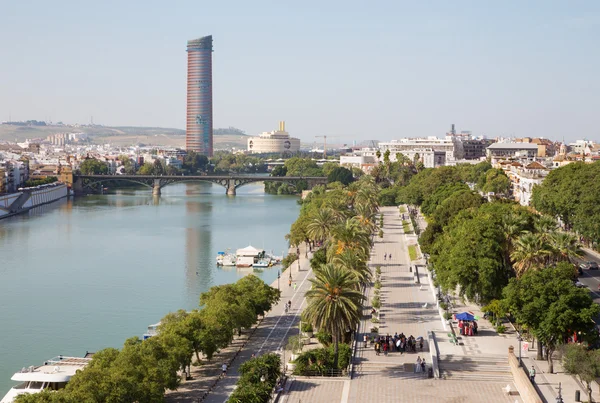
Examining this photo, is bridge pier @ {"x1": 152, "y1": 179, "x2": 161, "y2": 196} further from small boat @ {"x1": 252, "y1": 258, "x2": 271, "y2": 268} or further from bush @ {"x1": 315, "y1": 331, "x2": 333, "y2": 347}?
bush @ {"x1": 315, "y1": 331, "x2": 333, "y2": 347}

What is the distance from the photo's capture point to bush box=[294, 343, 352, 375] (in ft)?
72.6

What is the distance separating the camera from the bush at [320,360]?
871 inches

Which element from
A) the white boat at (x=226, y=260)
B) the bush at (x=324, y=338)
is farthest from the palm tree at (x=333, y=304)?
the white boat at (x=226, y=260)

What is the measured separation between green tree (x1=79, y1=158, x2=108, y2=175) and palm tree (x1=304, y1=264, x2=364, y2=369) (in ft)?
314

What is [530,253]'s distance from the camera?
27.4 meters

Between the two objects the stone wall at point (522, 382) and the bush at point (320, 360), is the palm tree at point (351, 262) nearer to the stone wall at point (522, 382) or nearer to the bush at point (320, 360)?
the bush at point (320, 360)

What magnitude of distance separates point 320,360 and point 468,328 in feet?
18.6

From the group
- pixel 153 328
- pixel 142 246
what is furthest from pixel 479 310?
pixel 142 246

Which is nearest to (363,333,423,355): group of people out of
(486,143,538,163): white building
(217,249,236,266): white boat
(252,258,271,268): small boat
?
(252,258,271,268): small boat

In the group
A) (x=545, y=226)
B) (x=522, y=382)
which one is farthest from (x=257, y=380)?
(x=545, y=226)

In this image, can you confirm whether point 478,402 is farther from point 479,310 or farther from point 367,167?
point 367,167

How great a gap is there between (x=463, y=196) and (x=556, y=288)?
23694 millimetres

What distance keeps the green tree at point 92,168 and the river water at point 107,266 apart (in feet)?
84.0

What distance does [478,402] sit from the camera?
770 inches
